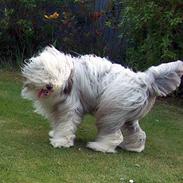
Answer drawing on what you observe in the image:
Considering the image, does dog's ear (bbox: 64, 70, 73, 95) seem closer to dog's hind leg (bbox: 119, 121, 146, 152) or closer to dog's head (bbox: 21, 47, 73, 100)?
dog's head (bbox: 21, 47, 73, 100)

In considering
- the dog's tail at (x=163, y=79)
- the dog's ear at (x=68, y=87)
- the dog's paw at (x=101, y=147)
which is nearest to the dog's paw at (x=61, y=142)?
the dog's paw at (x=101, y=147)

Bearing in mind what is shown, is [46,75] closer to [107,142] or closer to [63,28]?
[107,142]

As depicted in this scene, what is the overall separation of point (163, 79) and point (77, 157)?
1355 millimetres

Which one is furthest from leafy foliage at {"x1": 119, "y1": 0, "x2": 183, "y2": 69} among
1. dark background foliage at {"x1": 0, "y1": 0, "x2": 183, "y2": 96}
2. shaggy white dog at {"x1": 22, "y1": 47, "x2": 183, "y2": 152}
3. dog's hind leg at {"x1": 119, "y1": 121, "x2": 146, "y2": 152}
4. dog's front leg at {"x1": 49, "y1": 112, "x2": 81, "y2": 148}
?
dog's front leg at {"x1": 49, "y1": 112, "x2": 81, "y2": 148}

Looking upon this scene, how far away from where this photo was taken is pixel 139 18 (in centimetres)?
1062

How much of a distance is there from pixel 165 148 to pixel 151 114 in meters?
2.00

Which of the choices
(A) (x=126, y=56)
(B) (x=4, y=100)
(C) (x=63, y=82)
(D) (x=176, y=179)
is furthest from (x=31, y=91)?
(A) (x=126, y=56)

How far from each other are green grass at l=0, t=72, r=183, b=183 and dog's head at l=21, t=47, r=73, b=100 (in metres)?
0.67

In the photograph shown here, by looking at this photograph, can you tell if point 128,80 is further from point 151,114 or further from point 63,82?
point 151,114

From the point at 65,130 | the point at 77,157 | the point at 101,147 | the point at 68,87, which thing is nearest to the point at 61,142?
the point at 65,130

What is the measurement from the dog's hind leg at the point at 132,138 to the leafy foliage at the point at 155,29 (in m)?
3.30

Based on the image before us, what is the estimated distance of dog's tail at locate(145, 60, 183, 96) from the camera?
22.4 ft

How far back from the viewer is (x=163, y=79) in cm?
684

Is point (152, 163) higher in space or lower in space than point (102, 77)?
lower
